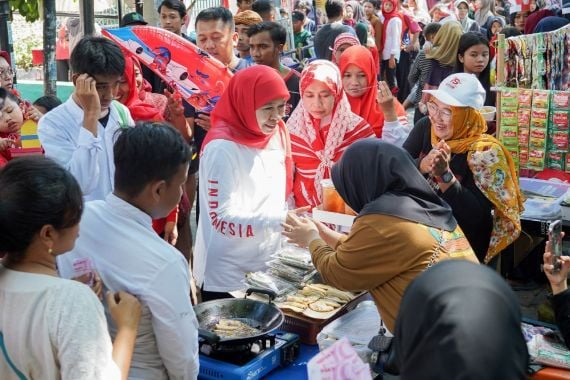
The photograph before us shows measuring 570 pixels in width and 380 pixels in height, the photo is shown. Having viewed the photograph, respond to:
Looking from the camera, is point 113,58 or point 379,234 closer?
point 379,234

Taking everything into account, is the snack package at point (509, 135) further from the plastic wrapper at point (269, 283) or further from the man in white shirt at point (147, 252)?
the man in white shirt at point (147, 252)

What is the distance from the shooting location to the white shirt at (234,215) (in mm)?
3156

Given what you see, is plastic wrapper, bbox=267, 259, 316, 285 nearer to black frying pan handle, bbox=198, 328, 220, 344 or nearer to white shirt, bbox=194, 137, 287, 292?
white shirt, bbox=194, 137, 287, 292

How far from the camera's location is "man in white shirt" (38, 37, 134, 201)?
121 inches

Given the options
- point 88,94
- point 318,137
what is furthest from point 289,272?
point 88,94

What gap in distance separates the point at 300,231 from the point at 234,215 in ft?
1.32

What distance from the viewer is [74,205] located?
178cm

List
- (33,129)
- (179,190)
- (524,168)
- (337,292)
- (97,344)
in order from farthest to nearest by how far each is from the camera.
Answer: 1. (524,168)
2. (33,129)
3. (337,292)
4. (179,190)
5. (97,344)

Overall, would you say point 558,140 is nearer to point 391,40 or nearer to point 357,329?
point 357,329

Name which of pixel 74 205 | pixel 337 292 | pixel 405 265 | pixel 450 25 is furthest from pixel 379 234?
pixel 450 25

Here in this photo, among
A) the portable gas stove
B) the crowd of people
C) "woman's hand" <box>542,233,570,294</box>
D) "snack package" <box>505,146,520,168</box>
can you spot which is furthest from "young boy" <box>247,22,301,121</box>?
the portable gas stove

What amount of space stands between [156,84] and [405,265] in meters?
3.11

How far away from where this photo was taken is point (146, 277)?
1963 mm

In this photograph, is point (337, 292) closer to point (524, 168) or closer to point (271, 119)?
point (271, 119)
